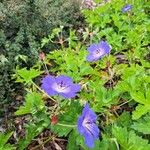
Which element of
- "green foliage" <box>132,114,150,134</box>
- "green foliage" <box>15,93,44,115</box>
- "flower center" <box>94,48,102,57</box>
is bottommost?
"green foliage" <box>132,114,150,134</box>

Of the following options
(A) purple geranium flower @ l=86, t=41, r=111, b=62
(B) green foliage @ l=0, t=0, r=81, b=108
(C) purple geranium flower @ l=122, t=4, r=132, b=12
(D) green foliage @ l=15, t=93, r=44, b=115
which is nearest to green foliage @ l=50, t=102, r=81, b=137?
(D) green foliage @ l=15, t=93, r=44, b=115

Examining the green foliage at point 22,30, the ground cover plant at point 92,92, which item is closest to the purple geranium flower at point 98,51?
the ground cover plant at point 92,92

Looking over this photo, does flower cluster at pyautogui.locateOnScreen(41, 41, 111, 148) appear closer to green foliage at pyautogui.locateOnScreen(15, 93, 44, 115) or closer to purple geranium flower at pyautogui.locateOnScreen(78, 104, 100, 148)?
purple geranium flower at pyautogui.locateOnScreen(78, 104, 100, 148)

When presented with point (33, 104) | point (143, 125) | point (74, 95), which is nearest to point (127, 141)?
point (143, 125)

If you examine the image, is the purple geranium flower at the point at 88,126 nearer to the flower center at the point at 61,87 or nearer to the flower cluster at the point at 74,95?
the flower cluster at the point at 74,95

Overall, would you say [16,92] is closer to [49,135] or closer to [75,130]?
[49,135]

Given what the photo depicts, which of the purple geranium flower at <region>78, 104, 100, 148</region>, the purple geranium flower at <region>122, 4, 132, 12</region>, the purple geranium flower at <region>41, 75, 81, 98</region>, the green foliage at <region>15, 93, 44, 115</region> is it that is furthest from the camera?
the purple geranium flower at <region>122, 4, 132, 12</region>

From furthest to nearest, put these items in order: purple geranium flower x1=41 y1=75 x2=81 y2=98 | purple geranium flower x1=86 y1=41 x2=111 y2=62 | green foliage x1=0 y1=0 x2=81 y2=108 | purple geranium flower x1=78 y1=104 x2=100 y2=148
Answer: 1. green foliage x1=0 y1=0 x2=81 y2=108
2. purple geranium flower x1=86 y1=41 x2=111 y2=62
3. purple geranium flower x1=41 y1=75 x2=81 y2=98
4. purple geranium flower x1=78 y1=104 x2=100 y2=148
